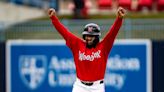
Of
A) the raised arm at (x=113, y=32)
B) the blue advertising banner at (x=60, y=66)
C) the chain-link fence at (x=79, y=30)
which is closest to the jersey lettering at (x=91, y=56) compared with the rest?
the raised arm at (x=113, y=32)

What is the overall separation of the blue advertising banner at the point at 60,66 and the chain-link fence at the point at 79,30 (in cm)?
43

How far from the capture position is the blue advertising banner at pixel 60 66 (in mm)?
12857

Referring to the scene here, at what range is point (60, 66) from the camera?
13203mm

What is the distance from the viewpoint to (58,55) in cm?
1328

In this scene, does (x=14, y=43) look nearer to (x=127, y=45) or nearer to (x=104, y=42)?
(x=127, y=45)

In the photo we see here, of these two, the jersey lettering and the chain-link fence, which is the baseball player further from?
the chain-link fence

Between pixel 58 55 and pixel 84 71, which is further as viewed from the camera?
pixel 58 55

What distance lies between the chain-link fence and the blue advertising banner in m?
0.43

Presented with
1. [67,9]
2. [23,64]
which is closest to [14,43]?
[23,64]

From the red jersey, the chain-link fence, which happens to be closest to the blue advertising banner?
the chain-link fence

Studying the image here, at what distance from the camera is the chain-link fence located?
1340 cm

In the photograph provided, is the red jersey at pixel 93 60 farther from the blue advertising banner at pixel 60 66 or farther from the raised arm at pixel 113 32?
the blue advertising banner at pixel 60 66

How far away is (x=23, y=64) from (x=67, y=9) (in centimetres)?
779

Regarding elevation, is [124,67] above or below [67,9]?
below
